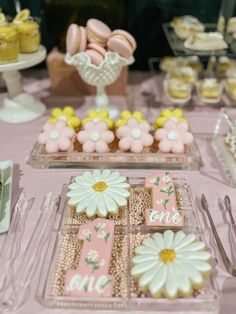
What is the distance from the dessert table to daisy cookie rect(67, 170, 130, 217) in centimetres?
7

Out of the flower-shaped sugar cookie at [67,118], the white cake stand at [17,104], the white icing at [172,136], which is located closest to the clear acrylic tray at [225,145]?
the white icing at [172,136]

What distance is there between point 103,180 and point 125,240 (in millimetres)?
138

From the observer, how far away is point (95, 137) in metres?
0.78

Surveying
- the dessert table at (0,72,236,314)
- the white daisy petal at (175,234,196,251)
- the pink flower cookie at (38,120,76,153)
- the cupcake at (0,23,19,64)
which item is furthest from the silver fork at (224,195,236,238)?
the cupcake at (0,23,19,64)

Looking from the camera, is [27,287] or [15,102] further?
[15,102]

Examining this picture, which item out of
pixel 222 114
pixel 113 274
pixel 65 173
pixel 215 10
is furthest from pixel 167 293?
pixel 215 10

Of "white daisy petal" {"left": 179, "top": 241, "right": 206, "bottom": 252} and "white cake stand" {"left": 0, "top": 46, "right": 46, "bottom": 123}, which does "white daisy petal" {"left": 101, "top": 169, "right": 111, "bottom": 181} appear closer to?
"white daisy petal" {"left": 179, "top": 241, "right": 206, "bottom": 252}

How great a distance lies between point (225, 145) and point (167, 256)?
16.0 inches

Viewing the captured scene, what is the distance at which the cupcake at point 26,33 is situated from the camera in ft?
2.93

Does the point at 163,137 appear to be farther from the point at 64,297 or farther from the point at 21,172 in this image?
the point at 64,297

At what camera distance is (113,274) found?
1.69 feet

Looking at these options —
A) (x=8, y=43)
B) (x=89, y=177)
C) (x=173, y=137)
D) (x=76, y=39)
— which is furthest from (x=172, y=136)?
(x=8, y=43)

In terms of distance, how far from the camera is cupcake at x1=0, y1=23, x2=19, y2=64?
83 cm

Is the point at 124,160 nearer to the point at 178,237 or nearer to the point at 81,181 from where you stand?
the point at 81,181
